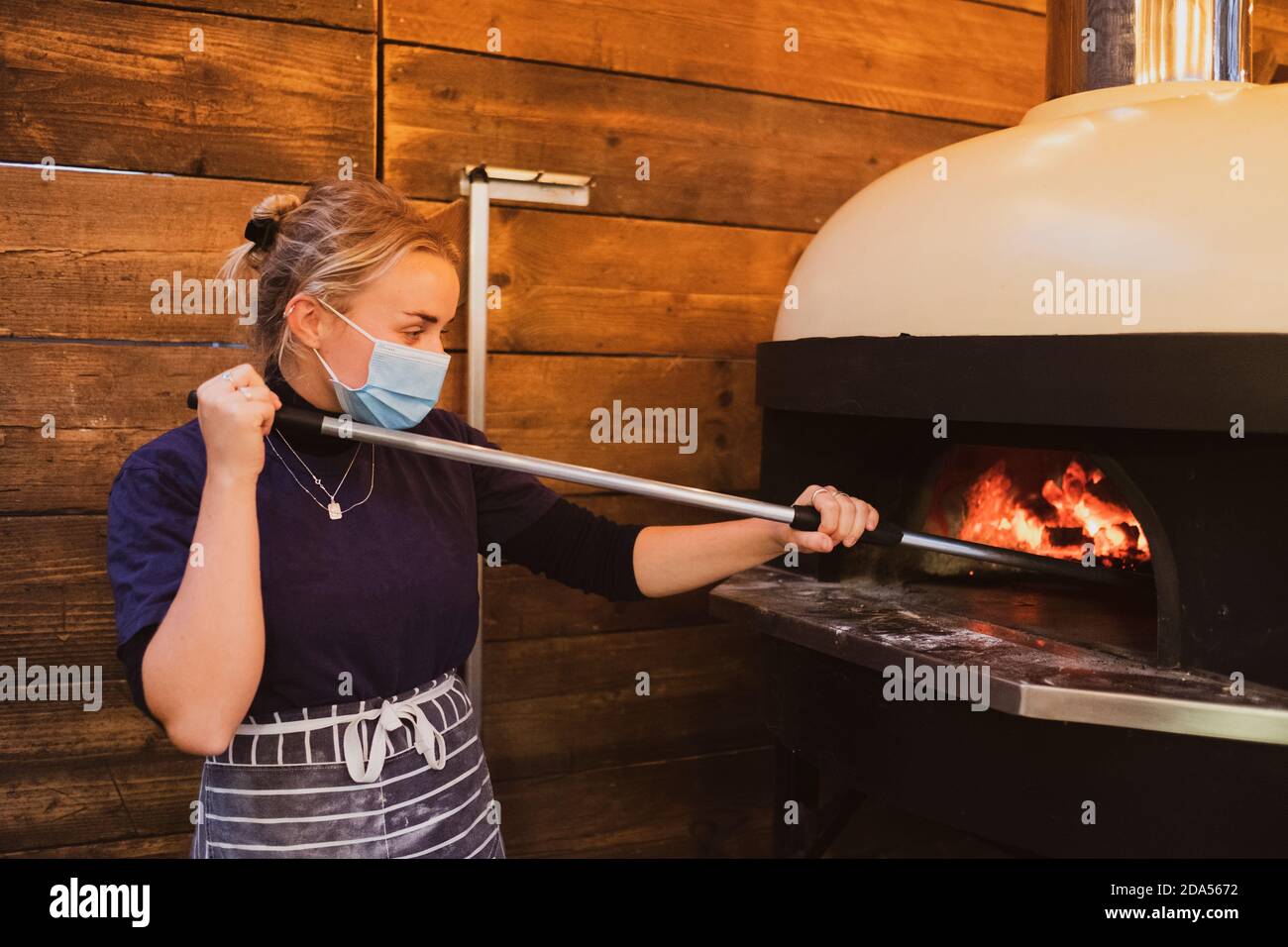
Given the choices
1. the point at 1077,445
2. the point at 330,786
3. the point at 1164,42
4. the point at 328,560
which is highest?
the point at 1164,42

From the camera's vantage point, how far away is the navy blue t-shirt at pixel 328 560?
109 centimetres

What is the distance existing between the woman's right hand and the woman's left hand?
623 millimetres

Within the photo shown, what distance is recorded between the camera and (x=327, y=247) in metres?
1.21

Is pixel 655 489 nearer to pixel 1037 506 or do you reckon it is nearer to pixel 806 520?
pixel 806 520

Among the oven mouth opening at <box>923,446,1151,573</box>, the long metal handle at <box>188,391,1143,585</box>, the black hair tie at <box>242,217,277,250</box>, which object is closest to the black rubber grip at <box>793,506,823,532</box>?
the long metal handle at <box>188,391,1143,585</box>

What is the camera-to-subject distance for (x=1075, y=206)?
121cm

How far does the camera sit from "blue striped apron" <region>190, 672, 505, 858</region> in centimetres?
115

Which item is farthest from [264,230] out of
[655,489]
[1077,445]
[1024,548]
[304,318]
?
[1024,548]

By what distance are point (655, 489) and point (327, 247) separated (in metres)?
0.46

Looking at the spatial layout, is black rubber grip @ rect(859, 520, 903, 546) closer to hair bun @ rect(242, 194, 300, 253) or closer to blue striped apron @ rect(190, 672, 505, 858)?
blue striped apron @ rect(190, 672, 505, 858)
